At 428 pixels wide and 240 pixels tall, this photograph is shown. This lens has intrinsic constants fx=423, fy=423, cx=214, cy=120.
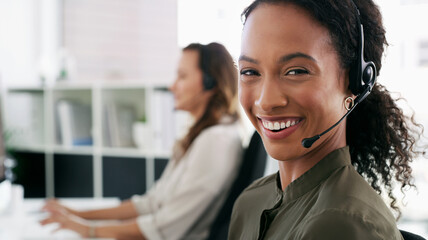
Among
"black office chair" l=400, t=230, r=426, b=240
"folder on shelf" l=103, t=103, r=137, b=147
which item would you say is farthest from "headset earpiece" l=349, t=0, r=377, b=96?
"folder on shelf" l=103, t=103, r=137, b=147

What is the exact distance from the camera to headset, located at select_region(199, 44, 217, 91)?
5.15ft

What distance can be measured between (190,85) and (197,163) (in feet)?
1.05

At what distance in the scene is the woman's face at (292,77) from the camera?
0.60 metres

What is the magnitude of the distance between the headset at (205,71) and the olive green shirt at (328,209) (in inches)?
32.2

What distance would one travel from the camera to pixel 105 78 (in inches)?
125

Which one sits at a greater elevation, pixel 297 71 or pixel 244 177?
pixel 297 71

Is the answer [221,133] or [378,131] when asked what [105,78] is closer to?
[221,133]

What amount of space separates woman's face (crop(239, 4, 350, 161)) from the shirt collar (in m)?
0.02

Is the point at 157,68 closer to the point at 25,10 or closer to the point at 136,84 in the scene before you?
the point at 136,84

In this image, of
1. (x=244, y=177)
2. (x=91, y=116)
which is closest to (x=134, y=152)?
(x=91, y=116)

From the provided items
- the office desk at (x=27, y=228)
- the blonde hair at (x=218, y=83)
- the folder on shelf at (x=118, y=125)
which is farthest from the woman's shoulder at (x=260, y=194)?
the folder on shelf at (x=118, y=125)

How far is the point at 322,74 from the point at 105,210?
1.36 m

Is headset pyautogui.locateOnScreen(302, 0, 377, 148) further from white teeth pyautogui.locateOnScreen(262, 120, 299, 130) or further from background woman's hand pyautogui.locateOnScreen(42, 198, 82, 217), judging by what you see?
background woman's hand pyautogui.locateOnScreen(42, 198, 82, 217)

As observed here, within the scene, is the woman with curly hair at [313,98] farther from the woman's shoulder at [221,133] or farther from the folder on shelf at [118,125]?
the folder on shelf at [118,125]
